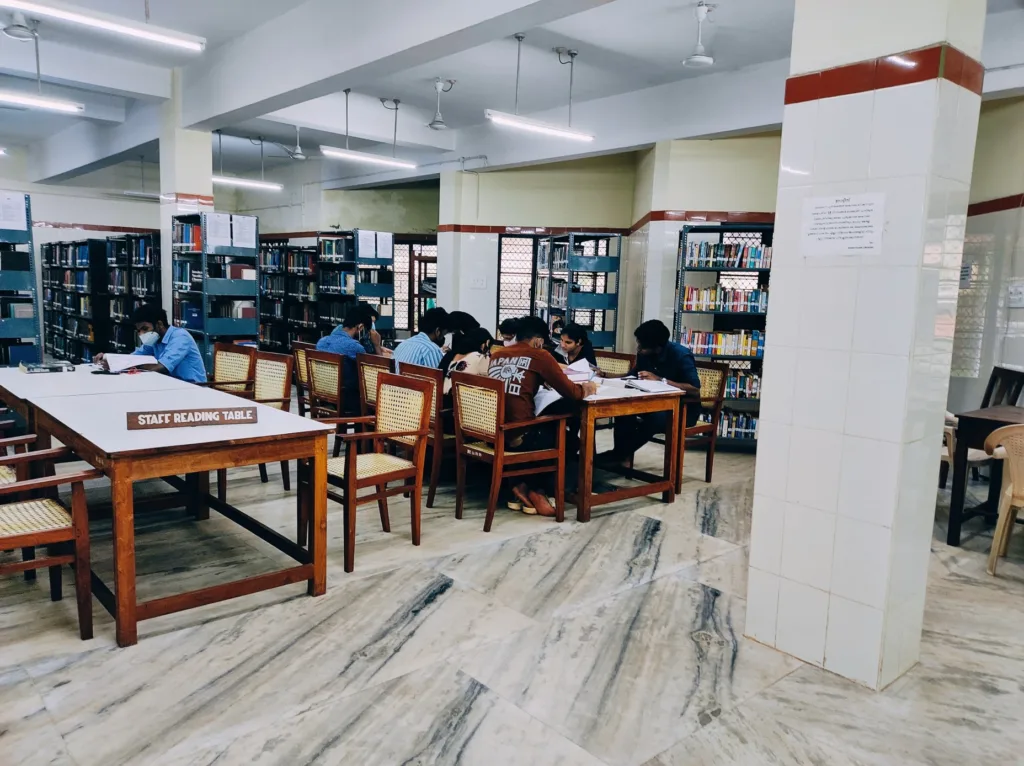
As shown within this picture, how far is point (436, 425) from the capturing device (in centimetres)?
420

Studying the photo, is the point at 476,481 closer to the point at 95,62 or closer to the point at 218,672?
the point at 218,672

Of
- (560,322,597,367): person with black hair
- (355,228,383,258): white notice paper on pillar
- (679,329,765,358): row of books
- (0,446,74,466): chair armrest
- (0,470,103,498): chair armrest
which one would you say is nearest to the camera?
(0,470,103,498): chair armrest

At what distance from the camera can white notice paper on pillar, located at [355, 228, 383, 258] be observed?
865 centimetres

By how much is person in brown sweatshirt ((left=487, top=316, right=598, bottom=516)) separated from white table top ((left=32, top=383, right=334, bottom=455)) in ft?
4.19

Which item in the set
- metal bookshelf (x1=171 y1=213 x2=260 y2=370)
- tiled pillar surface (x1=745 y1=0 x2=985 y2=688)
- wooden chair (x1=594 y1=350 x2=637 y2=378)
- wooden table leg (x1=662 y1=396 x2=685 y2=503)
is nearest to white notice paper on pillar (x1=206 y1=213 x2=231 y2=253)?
metal bookshelf (x1=171 y1=213 x2=260 y2=370)

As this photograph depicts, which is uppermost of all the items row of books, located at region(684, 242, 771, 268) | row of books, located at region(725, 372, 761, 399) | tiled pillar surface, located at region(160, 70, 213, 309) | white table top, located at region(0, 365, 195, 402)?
tiled pillar surface, located at region(160, 70, 213, 309)

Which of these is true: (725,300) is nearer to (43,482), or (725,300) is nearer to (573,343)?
(573,343)

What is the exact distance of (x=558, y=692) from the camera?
2.35m

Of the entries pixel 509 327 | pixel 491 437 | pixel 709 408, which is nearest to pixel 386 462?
pixel 491 437

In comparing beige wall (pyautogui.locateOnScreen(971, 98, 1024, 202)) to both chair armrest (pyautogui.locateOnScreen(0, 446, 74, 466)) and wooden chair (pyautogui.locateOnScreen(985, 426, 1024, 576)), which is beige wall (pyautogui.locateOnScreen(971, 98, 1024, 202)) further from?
chair armrest (pyautogui.locateOnScreen(0, 446, 74, 466))

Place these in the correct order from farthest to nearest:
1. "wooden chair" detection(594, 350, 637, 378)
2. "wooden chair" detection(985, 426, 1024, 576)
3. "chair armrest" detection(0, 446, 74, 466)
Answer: "wooden chair" detection(594, 350, 637, 378) < "wooden chair" detection(985, 426, 1024, 576) < "chair armrest" detection(0, 446, 74, 466)

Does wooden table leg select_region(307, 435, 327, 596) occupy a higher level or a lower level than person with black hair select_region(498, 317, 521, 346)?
lower

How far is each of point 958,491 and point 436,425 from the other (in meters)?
2.93

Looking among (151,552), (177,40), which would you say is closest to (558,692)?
(151,552)
